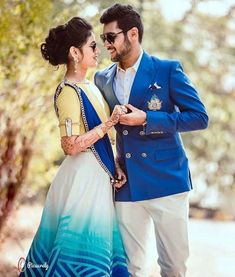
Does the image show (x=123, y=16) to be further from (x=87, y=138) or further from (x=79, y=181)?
(x=79, y=181)

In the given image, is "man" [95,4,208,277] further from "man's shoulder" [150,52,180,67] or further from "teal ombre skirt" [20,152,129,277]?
"teal ombre skirt" [20,152,129,277]

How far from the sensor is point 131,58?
3.20 meters

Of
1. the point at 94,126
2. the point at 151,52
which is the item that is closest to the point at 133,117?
the point at 94,126

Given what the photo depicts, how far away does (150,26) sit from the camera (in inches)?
378

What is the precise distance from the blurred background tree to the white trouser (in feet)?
5.10

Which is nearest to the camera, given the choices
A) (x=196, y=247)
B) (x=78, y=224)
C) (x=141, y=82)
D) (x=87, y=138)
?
(x=87, y=138)

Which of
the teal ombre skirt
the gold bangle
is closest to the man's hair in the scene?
the gold bangle

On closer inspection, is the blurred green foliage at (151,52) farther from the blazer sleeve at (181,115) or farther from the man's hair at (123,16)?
the blazer sleeve at (181,115)

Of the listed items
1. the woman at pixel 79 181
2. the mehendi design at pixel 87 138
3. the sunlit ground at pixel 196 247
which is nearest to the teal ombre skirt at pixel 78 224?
the woman at pixel 79 181

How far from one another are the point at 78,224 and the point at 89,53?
0.78m

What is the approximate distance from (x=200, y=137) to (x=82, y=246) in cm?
781

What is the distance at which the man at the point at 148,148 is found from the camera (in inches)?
123

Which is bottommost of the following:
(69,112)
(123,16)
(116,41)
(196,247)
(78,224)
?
(196,247)

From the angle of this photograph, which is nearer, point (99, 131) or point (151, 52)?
point (99, 131)
